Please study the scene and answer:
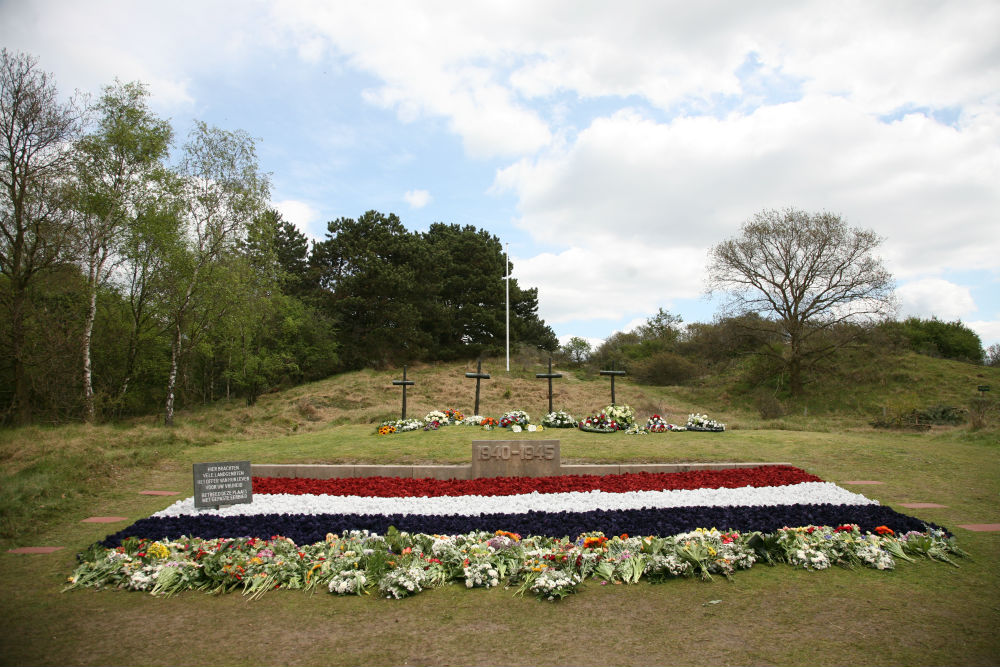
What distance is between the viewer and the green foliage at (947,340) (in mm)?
31062

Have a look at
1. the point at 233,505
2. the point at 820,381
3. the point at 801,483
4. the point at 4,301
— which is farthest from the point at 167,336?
the point at 820,381

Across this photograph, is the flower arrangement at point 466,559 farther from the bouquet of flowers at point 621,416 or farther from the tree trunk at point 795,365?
the tree trunk at point 795,365

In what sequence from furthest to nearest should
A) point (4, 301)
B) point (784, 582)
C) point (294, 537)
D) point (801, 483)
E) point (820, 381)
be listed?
point (820, 381), point (4, 301), point (801, 483), point (294, 537), point (784, 582)

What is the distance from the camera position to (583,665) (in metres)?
3.05

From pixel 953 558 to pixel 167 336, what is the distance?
1032 inches

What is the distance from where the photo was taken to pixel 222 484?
261 inches

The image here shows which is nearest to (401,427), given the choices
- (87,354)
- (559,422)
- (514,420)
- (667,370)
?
(514,420)

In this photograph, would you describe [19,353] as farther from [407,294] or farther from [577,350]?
[577,350]

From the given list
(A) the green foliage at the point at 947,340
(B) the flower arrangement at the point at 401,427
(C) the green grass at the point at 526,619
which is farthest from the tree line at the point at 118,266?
(A) the green foliage at the point at 947,340

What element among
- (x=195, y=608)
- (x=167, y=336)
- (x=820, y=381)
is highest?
(x=167, y=336)

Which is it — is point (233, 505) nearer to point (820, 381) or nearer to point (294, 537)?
point (294, 537)

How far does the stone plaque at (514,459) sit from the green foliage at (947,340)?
102 ft

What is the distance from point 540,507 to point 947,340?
35.7 meters

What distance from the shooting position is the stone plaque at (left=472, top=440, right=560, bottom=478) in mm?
8492
